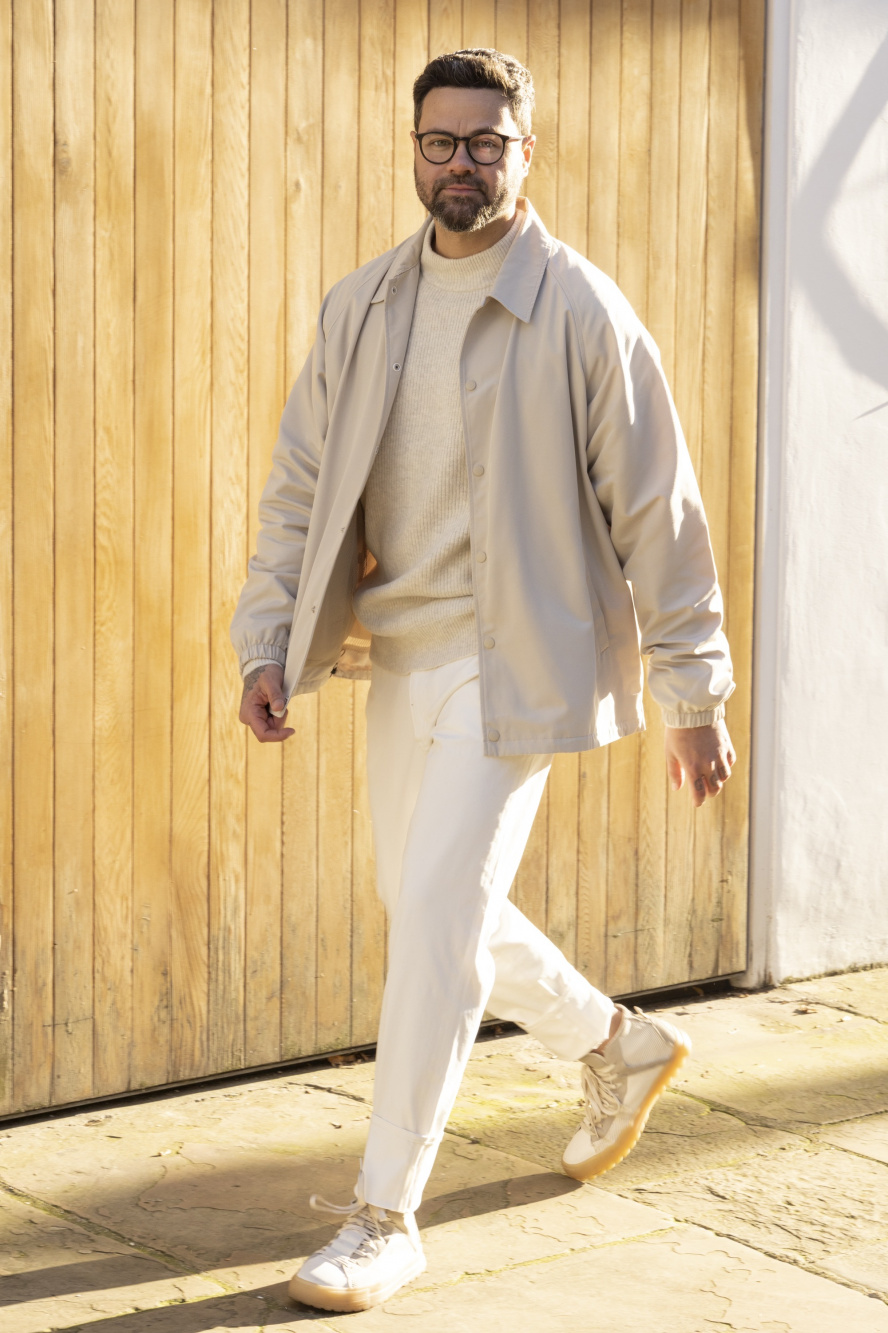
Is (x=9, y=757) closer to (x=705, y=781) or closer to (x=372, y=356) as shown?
(x=372, y=356)

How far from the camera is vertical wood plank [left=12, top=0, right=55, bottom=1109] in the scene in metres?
3.41

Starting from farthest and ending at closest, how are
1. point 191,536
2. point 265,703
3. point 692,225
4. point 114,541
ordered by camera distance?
point 692,225 → point 191,536 → point 114,541 → point 265,703

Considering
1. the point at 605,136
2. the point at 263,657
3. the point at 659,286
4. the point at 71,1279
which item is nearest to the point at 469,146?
the point at 263,657

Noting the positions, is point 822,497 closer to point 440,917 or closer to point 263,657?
point 263,657

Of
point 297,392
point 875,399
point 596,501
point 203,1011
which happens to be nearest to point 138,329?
point 297,392

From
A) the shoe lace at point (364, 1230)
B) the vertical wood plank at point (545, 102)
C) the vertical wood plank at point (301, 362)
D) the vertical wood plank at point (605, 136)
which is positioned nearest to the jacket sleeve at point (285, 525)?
the vertical wood plank at point (301, 362)

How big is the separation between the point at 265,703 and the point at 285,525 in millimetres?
355

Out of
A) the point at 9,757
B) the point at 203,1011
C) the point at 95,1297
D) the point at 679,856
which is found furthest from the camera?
the point at 679,856

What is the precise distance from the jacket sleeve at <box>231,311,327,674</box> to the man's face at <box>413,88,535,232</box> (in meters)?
0.40

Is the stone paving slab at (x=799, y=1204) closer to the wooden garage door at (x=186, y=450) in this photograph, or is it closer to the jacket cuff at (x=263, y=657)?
the wooden garage door at (x=186, y=450)

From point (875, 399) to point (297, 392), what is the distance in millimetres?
2247

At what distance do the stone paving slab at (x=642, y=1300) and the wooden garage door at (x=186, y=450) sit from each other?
3.86 ft

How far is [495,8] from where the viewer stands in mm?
4074

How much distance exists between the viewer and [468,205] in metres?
2.88
